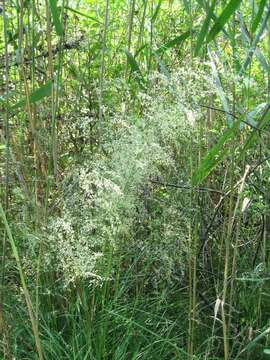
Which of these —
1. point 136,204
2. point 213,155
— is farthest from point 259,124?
point 136,204

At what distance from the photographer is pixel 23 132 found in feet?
6.62

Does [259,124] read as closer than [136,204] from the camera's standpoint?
Yes

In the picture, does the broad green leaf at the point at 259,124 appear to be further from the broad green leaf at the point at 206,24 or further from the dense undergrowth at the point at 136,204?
the broad green leaf at the point at 206,24

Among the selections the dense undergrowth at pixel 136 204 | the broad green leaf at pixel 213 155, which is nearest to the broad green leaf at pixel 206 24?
the dense undergrowth at pixel 136 204

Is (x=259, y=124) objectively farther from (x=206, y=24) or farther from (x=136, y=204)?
(x=136, y=204)

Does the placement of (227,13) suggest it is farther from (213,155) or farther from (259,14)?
(213,155)

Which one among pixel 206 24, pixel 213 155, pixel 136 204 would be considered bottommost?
pixel 136 204

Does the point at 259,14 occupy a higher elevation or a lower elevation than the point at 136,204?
higher

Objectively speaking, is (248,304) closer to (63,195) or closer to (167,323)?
(167,323)

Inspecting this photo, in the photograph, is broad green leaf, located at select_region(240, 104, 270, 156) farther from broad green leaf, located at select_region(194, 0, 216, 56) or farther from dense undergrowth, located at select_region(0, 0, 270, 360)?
broad green leaf, located at select_region(194, 0, 216, 56)

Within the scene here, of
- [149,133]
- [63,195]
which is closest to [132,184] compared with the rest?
[149,133]

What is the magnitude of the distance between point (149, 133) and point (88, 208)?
230 mm

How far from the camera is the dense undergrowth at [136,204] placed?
1.28m

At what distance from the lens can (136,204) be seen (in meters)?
1.41
